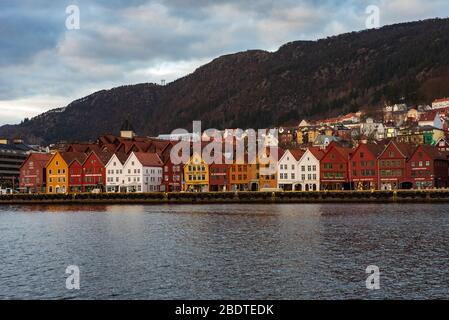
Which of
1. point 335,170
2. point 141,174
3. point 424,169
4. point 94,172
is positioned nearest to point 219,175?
point 141,174

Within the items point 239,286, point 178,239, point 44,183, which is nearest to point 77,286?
point 239,286

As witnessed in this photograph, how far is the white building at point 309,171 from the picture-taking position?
115 meters

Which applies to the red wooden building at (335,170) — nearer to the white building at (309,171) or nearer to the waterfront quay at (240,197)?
the white building at (309,171)

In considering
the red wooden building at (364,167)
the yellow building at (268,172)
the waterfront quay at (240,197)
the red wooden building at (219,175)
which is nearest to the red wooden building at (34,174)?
the waterfront quay at (240,197)

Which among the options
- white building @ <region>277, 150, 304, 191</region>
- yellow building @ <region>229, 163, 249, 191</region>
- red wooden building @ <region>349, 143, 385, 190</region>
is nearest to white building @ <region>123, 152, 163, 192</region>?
A: yellow building @ <region>229, 163, 249, 191</region>

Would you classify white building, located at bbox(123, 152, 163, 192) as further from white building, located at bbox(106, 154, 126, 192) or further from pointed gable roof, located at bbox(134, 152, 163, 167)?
white building, located at bbox(106, 154, 126, 192)

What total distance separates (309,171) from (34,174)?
213ft

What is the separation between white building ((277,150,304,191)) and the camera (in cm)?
11750

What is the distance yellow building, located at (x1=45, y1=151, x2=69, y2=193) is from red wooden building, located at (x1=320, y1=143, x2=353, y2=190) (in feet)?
184

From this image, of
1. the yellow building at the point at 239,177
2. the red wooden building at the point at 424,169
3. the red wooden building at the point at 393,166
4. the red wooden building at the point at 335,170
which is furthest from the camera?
the yellow building at the point at 239,177

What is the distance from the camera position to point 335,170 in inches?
4491

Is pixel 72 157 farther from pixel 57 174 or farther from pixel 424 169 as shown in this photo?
pixel 424 169

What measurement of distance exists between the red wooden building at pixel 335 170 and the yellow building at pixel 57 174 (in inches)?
2211
